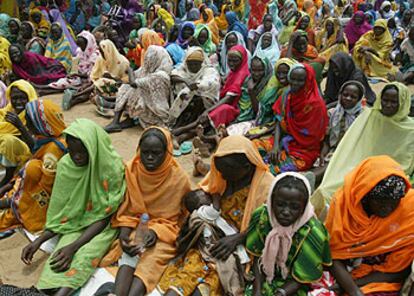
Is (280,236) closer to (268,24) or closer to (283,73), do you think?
(283,73)

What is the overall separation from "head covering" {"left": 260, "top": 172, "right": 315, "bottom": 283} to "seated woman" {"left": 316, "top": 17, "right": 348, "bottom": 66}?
624 cm

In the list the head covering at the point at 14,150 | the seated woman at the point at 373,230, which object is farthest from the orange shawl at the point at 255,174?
the head covering at the point at 14,150

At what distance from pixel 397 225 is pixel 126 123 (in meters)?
4.61

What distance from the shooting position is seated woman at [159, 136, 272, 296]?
2812 mm

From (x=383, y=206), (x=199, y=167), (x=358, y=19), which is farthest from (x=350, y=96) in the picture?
(x=358, y=19)

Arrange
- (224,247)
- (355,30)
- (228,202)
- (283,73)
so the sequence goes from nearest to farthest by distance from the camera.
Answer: (224,247) < (228,202) < (283,73) < (355,30)

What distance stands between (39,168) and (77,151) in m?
0.69

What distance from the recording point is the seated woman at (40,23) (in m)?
9.97

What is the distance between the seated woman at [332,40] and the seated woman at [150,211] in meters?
5.98

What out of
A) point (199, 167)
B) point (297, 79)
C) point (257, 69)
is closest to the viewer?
point (297, 79)

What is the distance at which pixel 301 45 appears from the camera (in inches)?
267

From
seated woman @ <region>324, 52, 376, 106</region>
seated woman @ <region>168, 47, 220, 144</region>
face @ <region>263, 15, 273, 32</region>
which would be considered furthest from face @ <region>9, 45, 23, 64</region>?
face @ <region>263, 15, 273, 32</region>

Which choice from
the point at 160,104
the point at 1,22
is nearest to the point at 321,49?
the point at 160,104

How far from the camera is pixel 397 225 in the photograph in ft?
8.42
